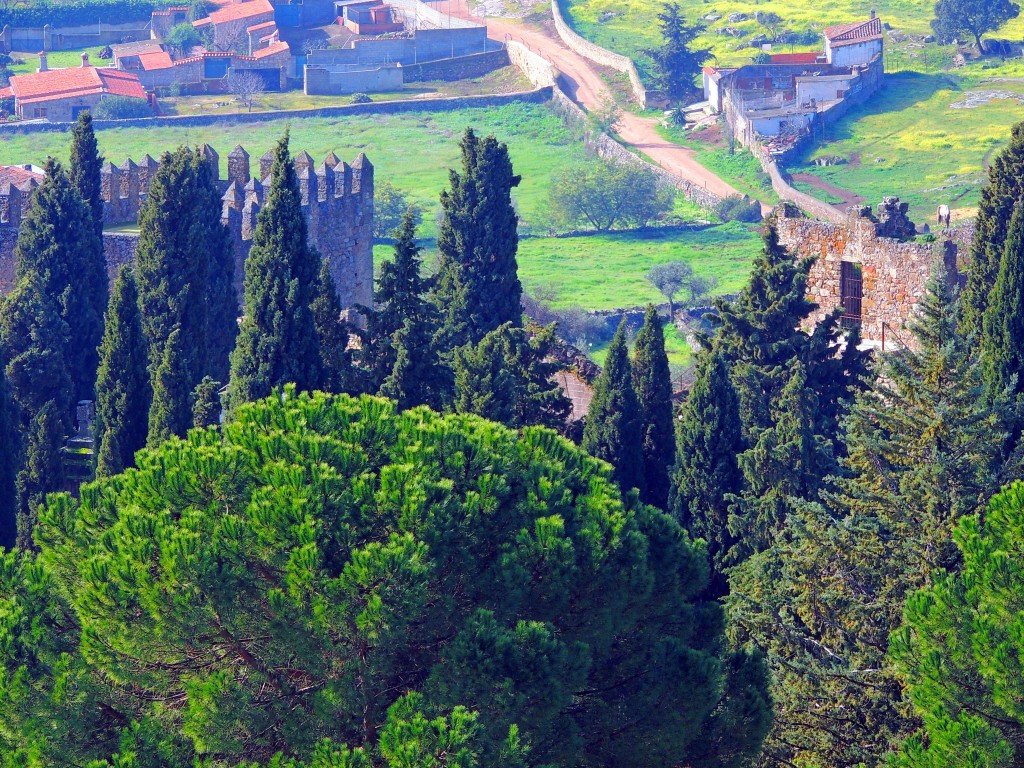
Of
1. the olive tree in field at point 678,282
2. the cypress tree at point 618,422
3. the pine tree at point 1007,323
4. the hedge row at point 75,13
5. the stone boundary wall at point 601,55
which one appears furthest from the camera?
the hedge row at point 75,13

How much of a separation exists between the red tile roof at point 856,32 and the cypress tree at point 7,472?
91.1m

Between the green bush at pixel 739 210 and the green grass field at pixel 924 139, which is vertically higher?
the green grass field at pixel 924 139

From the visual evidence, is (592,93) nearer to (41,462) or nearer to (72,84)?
(72,84)

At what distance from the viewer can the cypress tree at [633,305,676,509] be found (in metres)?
38.7

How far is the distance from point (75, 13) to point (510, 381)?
111 metres

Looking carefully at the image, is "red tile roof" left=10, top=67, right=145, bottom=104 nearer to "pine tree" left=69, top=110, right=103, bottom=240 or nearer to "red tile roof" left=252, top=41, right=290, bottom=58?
"red tile roof" left=252, top=41, right=290, bottom=58

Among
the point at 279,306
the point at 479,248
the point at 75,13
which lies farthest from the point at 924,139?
the point at 279,306

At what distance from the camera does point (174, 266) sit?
40.7m

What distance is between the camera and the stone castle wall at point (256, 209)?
4662cm

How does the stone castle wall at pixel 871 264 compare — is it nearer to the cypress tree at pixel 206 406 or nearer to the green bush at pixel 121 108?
the cypress tree at pixel 206 406

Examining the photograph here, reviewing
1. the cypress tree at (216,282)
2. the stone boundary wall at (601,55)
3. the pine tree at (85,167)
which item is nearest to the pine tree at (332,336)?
the cypress tree at (216,282)

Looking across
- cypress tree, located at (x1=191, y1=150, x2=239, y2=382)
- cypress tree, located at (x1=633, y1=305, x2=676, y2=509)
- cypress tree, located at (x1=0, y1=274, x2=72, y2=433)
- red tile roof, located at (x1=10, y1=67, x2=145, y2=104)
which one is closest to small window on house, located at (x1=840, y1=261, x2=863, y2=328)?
cypress tree, located at (x1=633, y1=305, x2=676, y2=509)

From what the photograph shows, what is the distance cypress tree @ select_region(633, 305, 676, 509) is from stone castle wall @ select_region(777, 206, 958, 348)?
5.40 meters

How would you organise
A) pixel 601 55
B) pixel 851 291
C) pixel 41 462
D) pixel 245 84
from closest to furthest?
pixel 41 462
pixel 851 291
pixel 245 84
pixel 601 55
